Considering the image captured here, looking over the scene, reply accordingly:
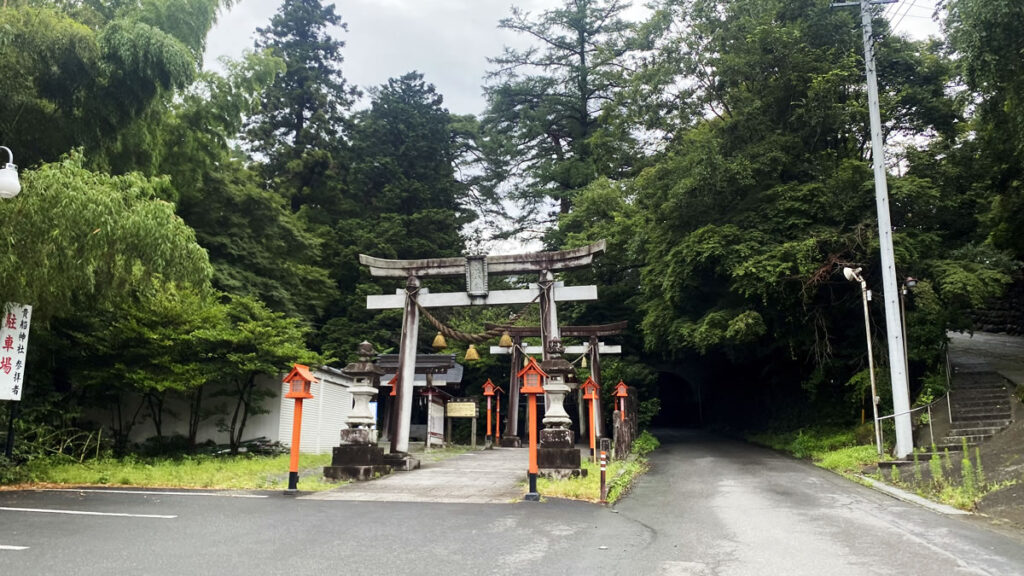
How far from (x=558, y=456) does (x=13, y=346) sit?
27.7 ft

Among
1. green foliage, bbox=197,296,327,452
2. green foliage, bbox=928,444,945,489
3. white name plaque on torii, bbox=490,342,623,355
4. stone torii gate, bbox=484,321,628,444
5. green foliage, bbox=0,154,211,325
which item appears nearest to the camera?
green foliage, bbox=0,154,211,325

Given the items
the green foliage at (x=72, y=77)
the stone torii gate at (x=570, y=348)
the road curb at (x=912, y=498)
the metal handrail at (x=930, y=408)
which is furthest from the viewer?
the stone torii gate at (x=570, y=348)

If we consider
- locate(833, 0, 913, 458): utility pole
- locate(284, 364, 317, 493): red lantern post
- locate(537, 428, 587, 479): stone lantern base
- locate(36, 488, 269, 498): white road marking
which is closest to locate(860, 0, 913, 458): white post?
locate(833, 0, 913, 458): utility pole

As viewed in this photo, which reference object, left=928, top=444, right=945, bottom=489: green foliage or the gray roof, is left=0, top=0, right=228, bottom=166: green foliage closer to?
left=928, top=444, right=945, bottom=489: green foliage

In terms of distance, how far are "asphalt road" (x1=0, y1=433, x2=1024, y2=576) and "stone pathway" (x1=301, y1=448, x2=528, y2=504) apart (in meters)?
0.63

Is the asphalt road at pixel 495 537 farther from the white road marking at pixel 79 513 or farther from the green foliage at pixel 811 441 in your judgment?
the green foliage at pixel 811 441

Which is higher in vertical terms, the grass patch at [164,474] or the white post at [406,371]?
the white post at [406,371]

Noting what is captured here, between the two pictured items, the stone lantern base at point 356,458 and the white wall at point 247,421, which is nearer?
the stone lantern base at point 356,458

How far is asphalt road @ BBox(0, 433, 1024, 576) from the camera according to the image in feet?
17.1

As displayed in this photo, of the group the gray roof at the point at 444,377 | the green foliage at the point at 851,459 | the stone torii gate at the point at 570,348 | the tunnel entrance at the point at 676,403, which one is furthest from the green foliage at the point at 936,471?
the tunnel entrance at the point at 676,403

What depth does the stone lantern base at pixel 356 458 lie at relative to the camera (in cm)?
1126

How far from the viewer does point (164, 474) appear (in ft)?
37.0

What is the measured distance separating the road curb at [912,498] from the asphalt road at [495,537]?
22 cm

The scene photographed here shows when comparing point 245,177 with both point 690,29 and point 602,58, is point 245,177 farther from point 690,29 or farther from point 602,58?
point 602,58
